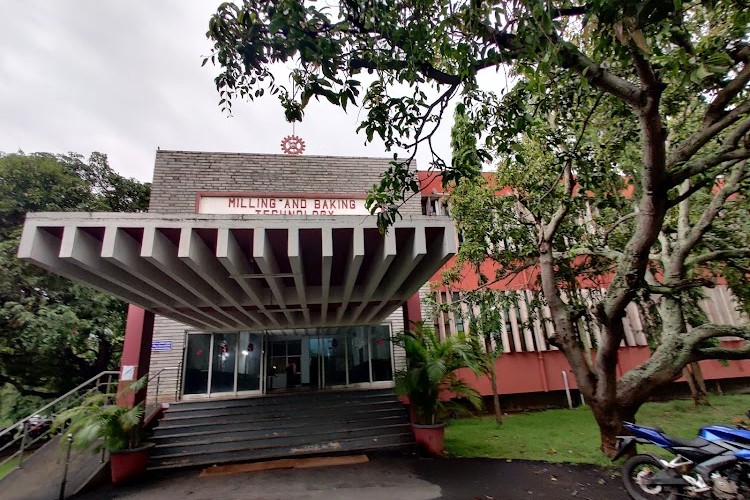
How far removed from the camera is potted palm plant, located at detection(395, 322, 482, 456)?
7180mm

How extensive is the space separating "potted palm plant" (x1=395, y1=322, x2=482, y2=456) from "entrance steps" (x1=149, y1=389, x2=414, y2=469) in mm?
857

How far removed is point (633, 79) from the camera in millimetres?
6762

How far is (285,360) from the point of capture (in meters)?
11.2

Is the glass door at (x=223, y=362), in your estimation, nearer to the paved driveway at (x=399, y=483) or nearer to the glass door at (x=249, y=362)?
the glass door at (x=249, y=362)

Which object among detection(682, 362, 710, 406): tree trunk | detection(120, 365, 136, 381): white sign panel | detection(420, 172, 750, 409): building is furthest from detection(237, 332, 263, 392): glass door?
detection(682, 362, 710, 406): tree trunk

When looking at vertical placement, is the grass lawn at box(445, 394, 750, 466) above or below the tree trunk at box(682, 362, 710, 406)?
below

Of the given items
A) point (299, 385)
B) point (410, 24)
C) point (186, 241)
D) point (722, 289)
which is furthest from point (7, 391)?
point (722, 289)

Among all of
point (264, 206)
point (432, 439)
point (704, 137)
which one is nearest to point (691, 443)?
point (704, 137)

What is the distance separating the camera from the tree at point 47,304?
983 centimetres

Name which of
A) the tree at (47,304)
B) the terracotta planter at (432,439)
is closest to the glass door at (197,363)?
the tree at (47,304)

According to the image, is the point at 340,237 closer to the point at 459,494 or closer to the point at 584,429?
the point at 459,494

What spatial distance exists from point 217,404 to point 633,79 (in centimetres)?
1099

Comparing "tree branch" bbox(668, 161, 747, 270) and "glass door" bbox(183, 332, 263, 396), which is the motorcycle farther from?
"glass door" bbox(183, 332, 263, 396)

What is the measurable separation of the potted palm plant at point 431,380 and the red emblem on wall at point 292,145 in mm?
6811
